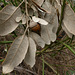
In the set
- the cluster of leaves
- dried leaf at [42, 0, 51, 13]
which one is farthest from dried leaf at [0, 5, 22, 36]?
dried leaf at [42, 0, 51, 13]

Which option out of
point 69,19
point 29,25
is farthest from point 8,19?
point 69,19

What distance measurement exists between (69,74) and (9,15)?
0.76m

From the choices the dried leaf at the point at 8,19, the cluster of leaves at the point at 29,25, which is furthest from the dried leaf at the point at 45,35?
the dried leaf at the point at 8,19

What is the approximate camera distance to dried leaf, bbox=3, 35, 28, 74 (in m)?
0.35

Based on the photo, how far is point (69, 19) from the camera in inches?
14.9

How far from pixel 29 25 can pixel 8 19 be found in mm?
79

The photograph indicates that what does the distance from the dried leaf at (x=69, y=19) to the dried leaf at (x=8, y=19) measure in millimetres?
174

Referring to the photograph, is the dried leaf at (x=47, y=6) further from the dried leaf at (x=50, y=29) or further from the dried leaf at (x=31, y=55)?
the dried leaf at (x=31, y=55)

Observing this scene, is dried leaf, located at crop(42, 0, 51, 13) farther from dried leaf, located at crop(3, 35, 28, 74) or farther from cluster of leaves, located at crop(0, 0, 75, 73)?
dried leaf, located at crop(3, 35, 28, 74)

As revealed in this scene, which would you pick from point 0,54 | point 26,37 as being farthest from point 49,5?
point 0,54

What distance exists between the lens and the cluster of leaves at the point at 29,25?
0.36 meters

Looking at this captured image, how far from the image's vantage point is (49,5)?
44 cm

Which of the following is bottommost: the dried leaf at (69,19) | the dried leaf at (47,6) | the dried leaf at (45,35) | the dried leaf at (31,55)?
the dried leaf at (31,55)

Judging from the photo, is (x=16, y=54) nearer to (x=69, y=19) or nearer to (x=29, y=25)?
(x=29, y=25)
